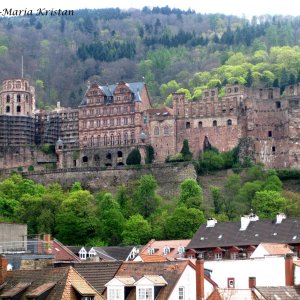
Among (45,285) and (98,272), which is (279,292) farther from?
(45,285)

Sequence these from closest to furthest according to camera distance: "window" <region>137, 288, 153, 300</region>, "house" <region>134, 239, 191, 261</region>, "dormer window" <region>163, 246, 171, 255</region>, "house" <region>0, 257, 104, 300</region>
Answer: "house" <region>0, 257, 104, 300</region>, "window" <region>137, 288, 153, 300</region>, "house" <region>134, 239, 191, 261</region>, "dormer window" <region>163, 246, 171, 255</region>

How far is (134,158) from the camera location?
134 m

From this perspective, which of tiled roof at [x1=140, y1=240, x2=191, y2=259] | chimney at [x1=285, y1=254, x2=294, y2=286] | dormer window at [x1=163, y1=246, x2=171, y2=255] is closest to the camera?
chimney at [x1=285, y1=254, x2=294, y2=286]

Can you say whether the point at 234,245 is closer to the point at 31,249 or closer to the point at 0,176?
the point at 31,249

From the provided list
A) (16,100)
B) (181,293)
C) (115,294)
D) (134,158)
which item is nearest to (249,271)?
(181,293)

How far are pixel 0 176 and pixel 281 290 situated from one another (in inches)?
3737

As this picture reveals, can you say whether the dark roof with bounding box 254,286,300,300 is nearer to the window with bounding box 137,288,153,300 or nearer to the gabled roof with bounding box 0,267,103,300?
the window with bounding box 137,288,153,300

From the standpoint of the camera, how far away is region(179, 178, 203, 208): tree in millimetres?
117125

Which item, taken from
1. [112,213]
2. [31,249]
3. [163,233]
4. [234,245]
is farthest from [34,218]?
[31,249]

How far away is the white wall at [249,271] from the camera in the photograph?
172 feet

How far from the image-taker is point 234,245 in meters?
81.8

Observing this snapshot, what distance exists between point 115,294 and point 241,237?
4029 centimetres

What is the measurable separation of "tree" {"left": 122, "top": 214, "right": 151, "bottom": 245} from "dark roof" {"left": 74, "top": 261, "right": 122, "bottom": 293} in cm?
5950

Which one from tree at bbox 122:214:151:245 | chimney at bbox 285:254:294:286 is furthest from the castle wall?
chimney at bbox 285:254:294:286
